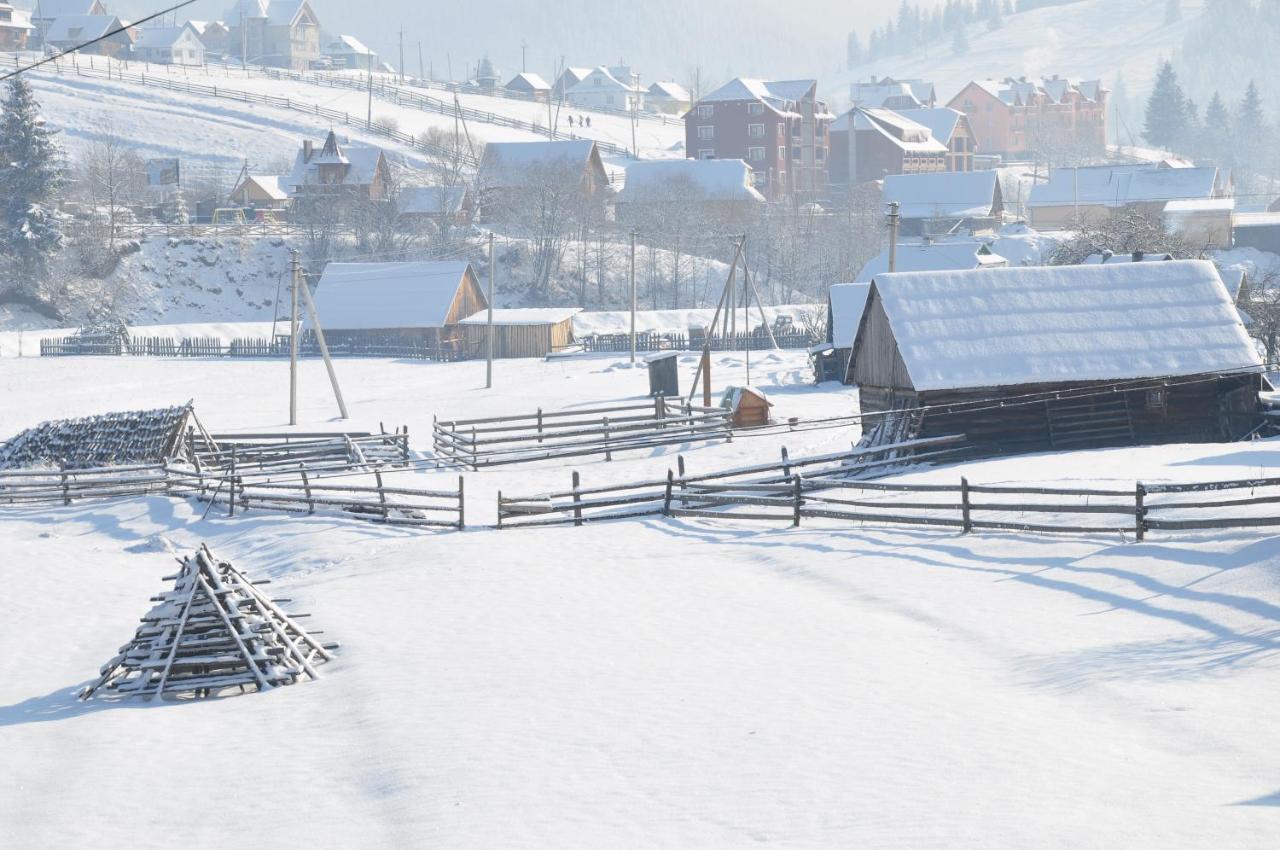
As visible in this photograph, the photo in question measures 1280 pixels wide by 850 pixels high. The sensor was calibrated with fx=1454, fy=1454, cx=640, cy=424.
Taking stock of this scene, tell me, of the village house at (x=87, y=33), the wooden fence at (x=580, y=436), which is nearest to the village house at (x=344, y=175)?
the village house at (x=87, y=33)

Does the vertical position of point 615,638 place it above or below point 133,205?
below

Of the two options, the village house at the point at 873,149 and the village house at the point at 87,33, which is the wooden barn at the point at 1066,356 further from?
the village house at the point at 87,33

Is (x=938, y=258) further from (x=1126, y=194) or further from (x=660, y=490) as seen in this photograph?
(x=1126, y=194)

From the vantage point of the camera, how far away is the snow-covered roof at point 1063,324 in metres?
30.6

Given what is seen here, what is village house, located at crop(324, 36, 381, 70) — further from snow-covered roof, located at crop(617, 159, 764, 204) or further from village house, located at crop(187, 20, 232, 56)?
snow-covered roof, located at crop(617, 159, 764, 204)

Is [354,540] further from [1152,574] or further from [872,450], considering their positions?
[1152,574]

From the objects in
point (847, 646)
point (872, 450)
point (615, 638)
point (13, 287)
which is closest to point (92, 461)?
point (872, 450)

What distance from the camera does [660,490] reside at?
3003 centimetres

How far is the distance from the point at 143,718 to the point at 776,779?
24.9 feet

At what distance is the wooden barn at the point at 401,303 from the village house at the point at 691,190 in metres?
27.0

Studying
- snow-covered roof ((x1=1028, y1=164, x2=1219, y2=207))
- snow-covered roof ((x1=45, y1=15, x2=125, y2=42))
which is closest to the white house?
snow-covered roof ((x1=45, y1=15, x2=125, y2=42))

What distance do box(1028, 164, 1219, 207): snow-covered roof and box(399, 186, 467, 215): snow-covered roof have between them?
44476 millimetres

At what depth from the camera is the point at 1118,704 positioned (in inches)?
548

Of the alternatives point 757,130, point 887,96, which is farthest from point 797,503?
point 887,96
